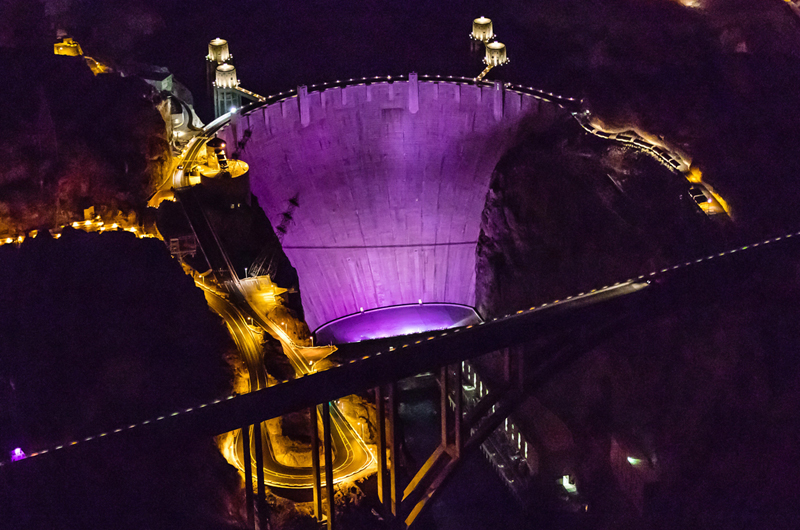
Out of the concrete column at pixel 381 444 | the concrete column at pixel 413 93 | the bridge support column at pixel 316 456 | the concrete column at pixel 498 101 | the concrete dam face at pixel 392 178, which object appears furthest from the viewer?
the concrete column at pixel 413 93

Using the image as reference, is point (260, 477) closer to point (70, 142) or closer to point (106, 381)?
point (106, 381)

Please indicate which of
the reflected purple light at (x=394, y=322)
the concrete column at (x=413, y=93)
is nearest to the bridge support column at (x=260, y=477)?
the reflected purple light at (x=394, y=322)

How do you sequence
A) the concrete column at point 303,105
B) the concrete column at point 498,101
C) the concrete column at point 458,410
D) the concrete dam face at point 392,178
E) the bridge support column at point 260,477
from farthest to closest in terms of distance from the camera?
the concrete column at point 498,101 < the concrete dam face at point 392,178 < the concrete column at point 303,105 < the concrete column at point 458,410 < the bridge support column at point 260,477

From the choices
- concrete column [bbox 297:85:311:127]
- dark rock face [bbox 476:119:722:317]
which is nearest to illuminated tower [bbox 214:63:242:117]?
concrete column [bbox 297:85:311:127]

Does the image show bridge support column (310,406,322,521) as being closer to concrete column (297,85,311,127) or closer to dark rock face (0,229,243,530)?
dark rock face (0,229,243,530)

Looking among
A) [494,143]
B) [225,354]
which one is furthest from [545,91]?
[225,354]

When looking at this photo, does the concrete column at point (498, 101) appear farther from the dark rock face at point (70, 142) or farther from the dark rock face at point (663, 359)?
the dark rock face at point (70, 142)

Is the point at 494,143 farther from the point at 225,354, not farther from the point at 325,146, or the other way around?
A: the point at 225,354
